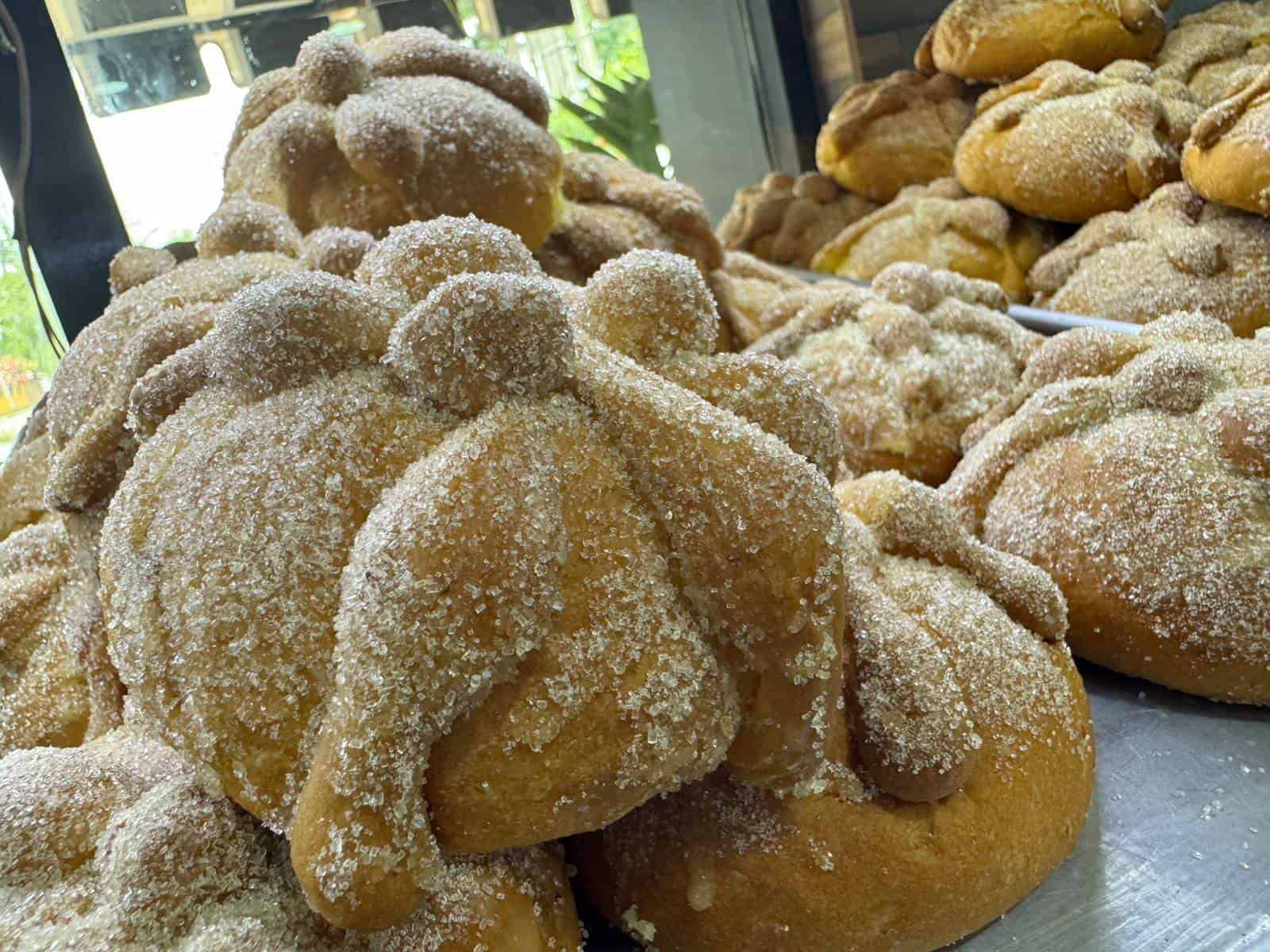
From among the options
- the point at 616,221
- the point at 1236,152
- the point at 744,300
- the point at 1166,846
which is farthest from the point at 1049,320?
the point at 1166,846

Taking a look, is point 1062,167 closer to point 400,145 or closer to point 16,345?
point 400,145

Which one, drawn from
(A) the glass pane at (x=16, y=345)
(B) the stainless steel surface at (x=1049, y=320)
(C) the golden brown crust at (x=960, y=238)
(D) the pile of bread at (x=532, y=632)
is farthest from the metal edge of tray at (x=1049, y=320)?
(A) the glass pane at (x=16, y=345)

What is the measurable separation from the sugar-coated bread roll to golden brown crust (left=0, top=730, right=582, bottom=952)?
85 millimetres

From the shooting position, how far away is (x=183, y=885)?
62cm

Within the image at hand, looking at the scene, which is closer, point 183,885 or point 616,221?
point 183,885

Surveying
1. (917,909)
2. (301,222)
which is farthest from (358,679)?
(301,222)

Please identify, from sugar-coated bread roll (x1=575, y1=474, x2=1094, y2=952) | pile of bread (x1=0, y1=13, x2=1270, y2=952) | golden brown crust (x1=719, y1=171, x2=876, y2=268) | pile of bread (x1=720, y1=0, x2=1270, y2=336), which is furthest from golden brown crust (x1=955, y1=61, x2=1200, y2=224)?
sugar-coated bread roll (x1=575, y1=474, x2=1094, y2=952)

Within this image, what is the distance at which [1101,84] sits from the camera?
1931mm

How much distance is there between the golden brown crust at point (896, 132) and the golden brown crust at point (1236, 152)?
69cm

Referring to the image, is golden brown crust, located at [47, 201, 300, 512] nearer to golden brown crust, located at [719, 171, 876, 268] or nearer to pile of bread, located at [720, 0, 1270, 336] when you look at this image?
pile of bread, located at [720, 0, 1270, 336]

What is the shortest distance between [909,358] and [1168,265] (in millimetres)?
553

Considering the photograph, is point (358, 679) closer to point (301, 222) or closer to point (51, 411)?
point (51, 411)

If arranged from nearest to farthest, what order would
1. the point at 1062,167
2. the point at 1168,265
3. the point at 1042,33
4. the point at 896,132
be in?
1. the point at 1168,265
2. the point at 1062,167
3. the point at 1042,33
4. the point at 896,132

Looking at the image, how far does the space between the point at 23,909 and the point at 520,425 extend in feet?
1.38
